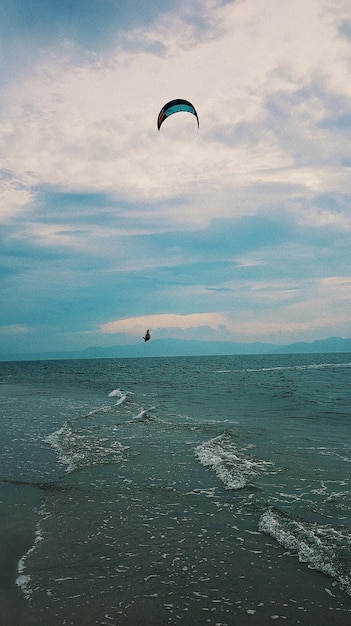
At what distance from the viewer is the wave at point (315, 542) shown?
730 cm

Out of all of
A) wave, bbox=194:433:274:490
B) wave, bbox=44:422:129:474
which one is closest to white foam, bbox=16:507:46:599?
wave, bbox=44:422:129:474

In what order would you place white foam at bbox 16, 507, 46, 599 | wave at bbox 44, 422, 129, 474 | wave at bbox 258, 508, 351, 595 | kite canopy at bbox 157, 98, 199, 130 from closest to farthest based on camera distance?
white foam at bbox 16, 507, 46, 599 → wave at bbox 258, 508, 351, 595 → wave at bbox 44, 422, 129, 474 → kite canopy at bbox 157, 98, 199, 130

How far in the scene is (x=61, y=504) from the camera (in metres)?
10.5

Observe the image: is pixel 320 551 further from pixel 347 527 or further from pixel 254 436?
pixel 254 436

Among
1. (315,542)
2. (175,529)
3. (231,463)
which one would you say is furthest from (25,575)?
(231,463)

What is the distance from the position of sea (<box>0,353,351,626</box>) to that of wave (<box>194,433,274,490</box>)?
0.06 m

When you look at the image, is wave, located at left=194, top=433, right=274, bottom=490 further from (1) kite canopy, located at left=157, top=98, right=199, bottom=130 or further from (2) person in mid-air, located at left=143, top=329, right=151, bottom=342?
(1) kite canopy, located at left=157, top=98, right=199, bottom=130

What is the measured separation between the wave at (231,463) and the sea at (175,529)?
0.20 feet

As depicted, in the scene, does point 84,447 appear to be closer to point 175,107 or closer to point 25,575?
point 25,575

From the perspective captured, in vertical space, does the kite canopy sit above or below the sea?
above

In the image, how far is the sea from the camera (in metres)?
6.31

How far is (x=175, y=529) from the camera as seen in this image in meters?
8.98

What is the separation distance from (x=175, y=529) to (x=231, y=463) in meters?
5.55

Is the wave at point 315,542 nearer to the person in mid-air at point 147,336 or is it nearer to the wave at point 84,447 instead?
the wave at point 84,447
